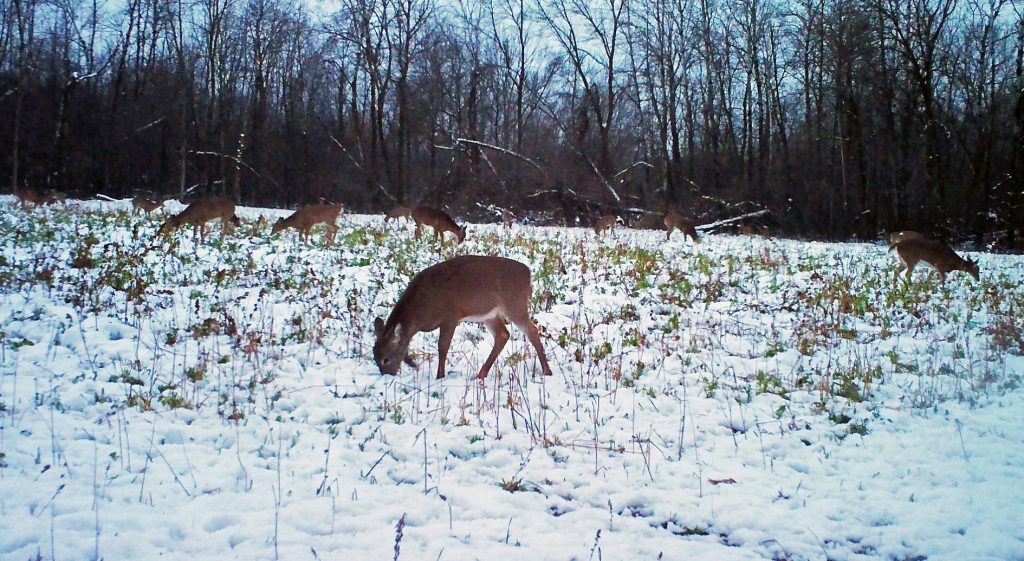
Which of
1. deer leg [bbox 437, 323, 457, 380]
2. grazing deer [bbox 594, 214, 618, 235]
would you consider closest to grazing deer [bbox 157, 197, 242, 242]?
deer leg [bbox 437, 323, 457, 380]

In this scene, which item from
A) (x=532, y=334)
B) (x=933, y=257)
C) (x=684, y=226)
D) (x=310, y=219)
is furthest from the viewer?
(x=684, y=226)

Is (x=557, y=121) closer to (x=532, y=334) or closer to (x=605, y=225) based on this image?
(x=605, y=225)

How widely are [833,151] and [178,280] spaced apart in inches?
1180

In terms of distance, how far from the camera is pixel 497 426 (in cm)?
534

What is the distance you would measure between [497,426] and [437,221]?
12.6 metres

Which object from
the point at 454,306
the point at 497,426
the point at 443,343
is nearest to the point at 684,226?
the point at 454,306

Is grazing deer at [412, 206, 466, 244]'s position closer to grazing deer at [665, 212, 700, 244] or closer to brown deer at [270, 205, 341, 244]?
brown deer at [270, 205, 341, 244]

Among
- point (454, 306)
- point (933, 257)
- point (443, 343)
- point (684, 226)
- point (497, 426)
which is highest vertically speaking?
point (684, 226)

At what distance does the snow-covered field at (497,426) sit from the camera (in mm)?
3814

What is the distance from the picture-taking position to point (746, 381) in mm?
6734

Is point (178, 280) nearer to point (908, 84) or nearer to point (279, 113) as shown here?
point (908, 84)

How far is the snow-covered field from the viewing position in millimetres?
3814

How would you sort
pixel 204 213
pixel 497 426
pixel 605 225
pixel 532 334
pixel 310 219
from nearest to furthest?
pixel 497 426
pixel 532 334
pixel 204 213
pixel 310 219
pixel 605 225

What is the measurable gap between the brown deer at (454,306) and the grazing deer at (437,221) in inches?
372
